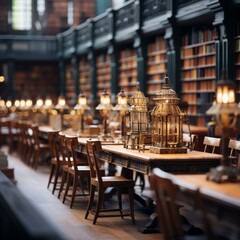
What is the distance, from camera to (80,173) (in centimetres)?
796

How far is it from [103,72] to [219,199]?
14968 millimetres

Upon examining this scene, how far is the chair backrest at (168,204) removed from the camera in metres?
3.81

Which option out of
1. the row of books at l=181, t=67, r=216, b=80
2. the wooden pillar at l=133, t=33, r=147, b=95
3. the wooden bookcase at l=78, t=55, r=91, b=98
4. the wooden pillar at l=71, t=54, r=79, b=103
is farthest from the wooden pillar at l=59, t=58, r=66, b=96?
the row of books at l=181, t=67, r=216, b=80

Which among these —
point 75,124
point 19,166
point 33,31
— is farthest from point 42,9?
point 75,124

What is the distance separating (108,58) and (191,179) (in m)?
13.8

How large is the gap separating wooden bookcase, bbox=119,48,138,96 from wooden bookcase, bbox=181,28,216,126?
320 centimetres

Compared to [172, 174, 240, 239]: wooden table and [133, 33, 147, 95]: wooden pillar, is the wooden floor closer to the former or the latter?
[172, 174, 240, 239]: wooden table

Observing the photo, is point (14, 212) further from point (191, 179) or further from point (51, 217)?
point (51, 217)

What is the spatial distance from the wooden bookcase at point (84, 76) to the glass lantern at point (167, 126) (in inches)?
532

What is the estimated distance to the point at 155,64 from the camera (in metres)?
14.3

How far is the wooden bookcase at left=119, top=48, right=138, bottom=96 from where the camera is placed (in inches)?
629

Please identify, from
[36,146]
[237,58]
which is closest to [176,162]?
[237,58]

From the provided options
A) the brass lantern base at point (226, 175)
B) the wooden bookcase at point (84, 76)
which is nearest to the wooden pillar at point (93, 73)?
the wooden bookcase at point (84, 76)

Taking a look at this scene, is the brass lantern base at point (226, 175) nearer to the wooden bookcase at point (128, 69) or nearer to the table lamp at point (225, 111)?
the table lamp at point (225, 111)
